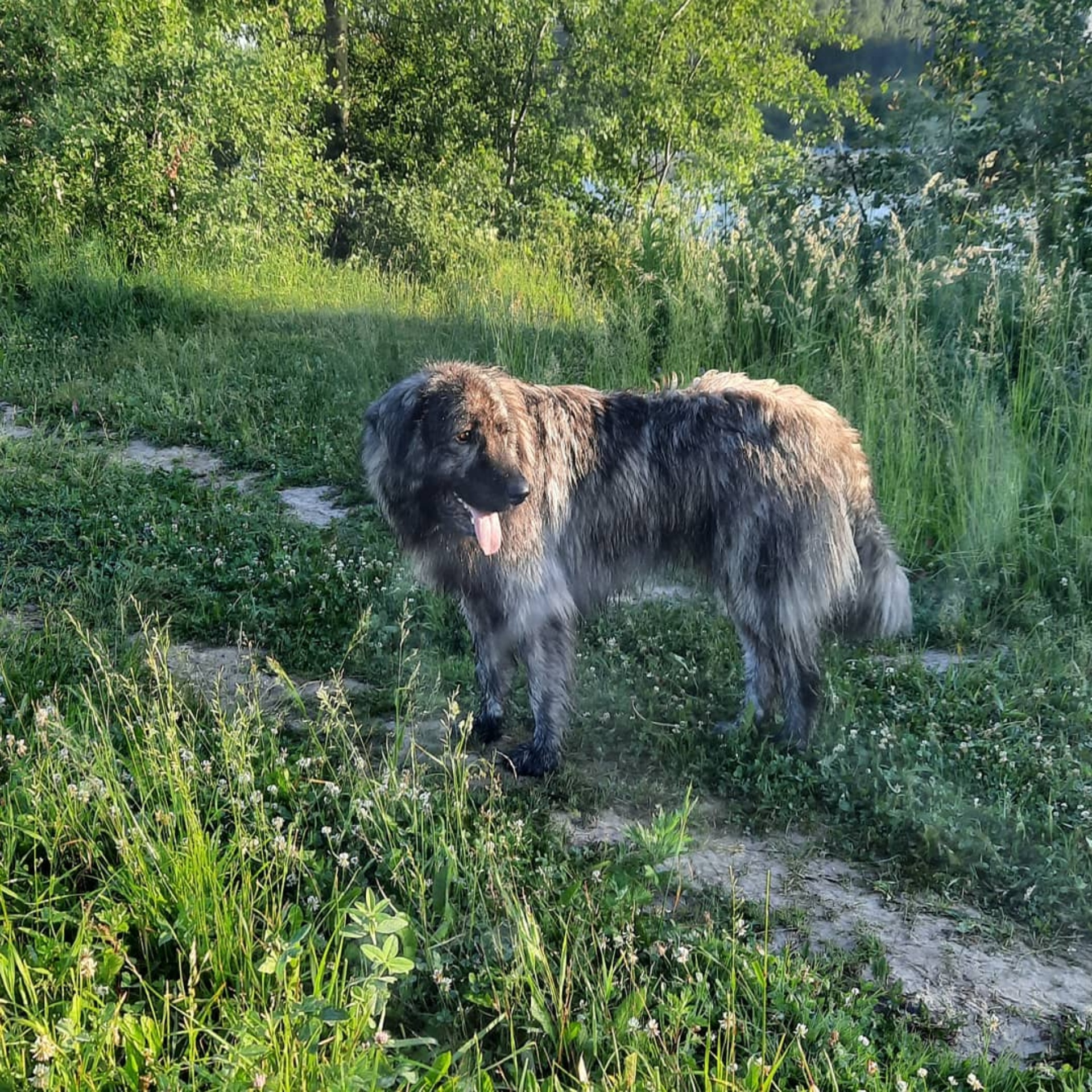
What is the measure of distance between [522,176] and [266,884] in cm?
1590

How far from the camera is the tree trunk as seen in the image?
1584cm

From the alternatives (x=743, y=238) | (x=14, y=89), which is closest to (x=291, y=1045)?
(x=743, y=238)

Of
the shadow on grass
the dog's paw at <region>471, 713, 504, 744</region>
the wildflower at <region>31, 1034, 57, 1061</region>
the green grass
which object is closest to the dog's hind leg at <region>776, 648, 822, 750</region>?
the green grass

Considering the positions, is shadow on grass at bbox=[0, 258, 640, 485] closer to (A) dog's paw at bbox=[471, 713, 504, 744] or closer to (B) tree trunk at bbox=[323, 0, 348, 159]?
(A) dog's paw at bbox=[471, 713, 504, 744]

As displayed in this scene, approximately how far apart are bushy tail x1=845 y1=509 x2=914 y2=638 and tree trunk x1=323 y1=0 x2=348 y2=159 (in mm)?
14266

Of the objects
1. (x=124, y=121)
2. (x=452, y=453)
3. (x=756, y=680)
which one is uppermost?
(x=124, y=121)

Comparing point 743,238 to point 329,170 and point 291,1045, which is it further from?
point 329,170

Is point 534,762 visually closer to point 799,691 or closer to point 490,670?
point 490,670

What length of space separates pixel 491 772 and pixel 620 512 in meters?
1.29

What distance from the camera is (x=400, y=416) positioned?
3469mm

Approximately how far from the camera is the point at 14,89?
10.7 m

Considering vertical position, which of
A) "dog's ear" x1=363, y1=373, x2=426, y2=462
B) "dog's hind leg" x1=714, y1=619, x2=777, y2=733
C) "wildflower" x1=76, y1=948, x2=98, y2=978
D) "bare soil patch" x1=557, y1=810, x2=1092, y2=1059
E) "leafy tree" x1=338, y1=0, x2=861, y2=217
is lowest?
"bare soil patch" x1=557, y1=810, x2=1092, y2=1059

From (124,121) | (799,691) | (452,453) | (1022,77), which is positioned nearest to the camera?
(452,453)

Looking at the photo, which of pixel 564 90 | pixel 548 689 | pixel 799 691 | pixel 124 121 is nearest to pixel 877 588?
pixel 799 691
